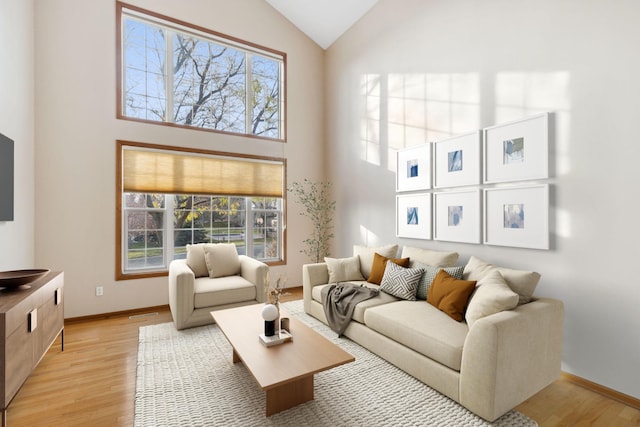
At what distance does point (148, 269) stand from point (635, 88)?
17.5 ft

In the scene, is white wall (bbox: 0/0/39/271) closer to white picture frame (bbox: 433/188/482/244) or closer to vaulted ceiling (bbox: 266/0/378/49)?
vaulted ceiling (bbox: 266/0/378/49)

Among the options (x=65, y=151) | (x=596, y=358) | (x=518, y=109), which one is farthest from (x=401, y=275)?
(x=65, y=151)

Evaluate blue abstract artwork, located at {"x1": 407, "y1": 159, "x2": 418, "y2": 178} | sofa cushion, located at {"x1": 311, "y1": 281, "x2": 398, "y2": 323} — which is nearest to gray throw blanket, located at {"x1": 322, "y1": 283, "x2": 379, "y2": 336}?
sofa cushion, located at {"x1": 311, "y1": 281, "x2": 398, "y2": 323}

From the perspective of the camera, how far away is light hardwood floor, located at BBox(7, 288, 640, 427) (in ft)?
6.64

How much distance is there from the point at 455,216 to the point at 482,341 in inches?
68.5

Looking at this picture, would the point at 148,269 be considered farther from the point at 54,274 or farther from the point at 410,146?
the point at 410,146

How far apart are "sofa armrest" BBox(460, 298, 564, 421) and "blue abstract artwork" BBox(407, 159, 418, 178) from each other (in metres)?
2.06

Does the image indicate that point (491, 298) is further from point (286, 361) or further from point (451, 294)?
point (286, 361)

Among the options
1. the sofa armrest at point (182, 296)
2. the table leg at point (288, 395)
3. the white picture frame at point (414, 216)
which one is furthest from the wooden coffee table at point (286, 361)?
the white picture frame at point (414, 216)

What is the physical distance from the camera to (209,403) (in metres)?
2.16

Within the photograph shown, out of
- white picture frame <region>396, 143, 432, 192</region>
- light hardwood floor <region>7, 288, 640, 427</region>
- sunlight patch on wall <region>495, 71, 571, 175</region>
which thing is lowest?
light hardwood floor <region>7, 288, 640, 427</region>

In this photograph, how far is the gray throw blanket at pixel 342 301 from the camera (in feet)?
10.4

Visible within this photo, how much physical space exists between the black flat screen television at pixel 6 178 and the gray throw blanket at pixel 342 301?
308 cm

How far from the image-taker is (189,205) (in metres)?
4.60
